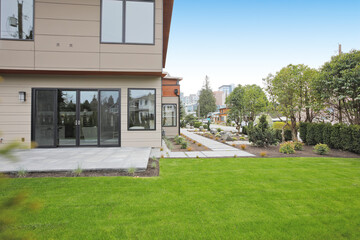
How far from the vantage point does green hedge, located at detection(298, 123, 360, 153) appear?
718cm

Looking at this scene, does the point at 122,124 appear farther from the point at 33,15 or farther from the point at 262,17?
the point at 262,17

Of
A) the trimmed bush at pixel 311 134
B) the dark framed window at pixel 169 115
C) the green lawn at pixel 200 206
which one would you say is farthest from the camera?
the dark framed window at pixel 169 115

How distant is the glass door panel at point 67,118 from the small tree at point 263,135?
25.4ft

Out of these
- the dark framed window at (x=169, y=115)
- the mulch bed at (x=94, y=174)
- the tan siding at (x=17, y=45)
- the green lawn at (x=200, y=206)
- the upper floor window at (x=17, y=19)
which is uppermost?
the upper floor window at (x=17, y=19)

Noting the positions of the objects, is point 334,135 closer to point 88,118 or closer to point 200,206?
point 200,206

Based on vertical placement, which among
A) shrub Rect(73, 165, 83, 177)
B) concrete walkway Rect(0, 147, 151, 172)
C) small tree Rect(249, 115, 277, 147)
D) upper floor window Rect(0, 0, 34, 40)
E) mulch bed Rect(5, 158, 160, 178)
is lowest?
mulch bed Rect(5, 158, 160, 178)

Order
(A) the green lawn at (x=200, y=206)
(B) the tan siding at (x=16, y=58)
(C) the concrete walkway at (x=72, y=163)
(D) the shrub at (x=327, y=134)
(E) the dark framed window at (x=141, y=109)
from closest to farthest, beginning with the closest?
1. (A) the green lawn at (x=200, y=206)
2. (C) the concrete walkway at (x=72, y=163)
3. (B) the tan siding at (x=16, y=58)
4. (E) the dark framed window at (x=141, y=109)
5. (D) the shrub at (x=327, y=134)

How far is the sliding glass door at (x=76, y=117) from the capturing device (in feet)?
24.8

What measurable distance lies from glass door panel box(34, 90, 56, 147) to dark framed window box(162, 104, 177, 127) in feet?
22.0

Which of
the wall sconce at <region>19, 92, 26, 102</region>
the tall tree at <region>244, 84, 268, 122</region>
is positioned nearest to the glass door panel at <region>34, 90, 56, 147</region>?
the wall sconce at <region>19, 92, 26, 102</region>

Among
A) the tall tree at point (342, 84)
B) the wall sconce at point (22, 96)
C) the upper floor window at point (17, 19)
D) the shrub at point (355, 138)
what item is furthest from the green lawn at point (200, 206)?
the upper floor window at point (17, 19)

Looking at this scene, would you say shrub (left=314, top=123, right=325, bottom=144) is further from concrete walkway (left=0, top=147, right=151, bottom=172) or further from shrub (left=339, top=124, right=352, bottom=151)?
concrete walkway (left=0, top=147, right=151, bottom=172)

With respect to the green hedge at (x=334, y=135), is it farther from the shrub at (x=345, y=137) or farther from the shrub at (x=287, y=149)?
the shrub at (x=287, y=149)

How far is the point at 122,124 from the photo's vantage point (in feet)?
25.9
